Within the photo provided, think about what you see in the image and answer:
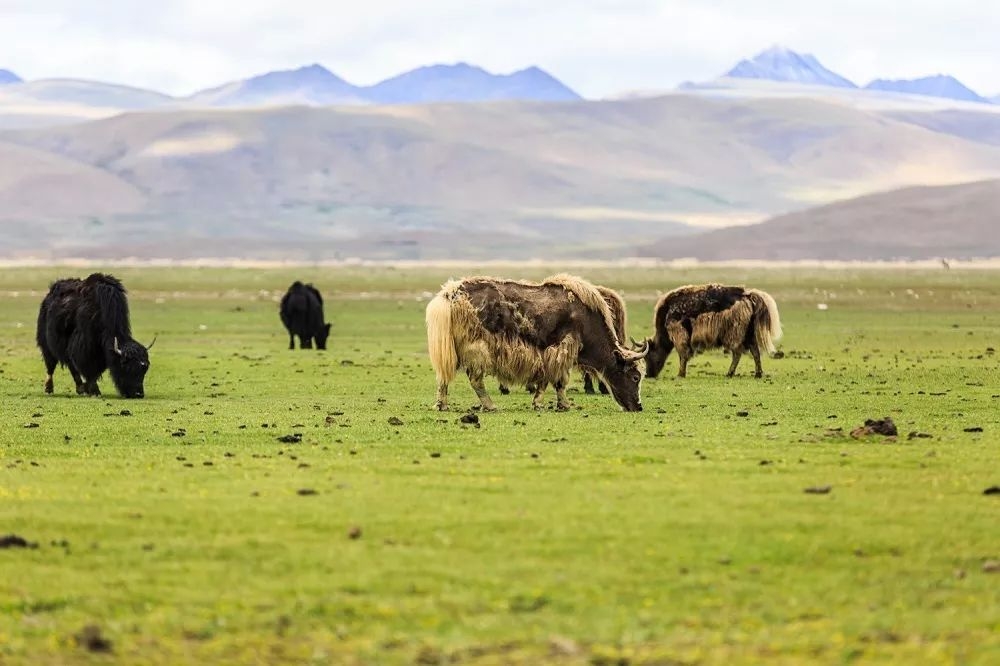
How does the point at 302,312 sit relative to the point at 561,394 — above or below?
above

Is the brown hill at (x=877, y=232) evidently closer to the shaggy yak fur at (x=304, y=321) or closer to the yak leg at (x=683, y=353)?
the shaggy yak fur at (x=304, y=321)

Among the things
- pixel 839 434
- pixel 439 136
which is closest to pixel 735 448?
pixel 839 434

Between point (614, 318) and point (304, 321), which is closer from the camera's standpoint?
point (614, 318)

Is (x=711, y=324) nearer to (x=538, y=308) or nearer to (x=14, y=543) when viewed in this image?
(x=538, y=308)

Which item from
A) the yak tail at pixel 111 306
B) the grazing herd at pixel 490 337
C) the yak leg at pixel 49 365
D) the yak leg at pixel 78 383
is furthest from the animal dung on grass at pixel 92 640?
the yak leg at pixel 49 365

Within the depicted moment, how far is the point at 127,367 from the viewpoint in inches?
810

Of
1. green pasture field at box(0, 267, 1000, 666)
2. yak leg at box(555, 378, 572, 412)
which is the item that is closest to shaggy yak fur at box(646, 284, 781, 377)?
green pasture field at box(0, 267, 1000, 666)

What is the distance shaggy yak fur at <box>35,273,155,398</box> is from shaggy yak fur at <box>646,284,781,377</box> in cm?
772

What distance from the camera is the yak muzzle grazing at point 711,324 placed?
2467 centimetres

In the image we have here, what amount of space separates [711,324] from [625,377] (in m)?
6.14

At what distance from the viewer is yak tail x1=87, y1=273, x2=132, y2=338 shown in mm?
20812

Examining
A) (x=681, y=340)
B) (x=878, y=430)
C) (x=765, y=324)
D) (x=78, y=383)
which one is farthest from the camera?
(x=765, y=324)

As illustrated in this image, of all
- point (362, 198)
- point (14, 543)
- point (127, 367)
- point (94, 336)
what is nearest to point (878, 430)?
point (14, 543)

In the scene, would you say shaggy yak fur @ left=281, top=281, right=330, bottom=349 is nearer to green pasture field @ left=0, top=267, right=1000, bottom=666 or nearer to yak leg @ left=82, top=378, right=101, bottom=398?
yak leg @ left=82, top=378, right=101, bottom=398
